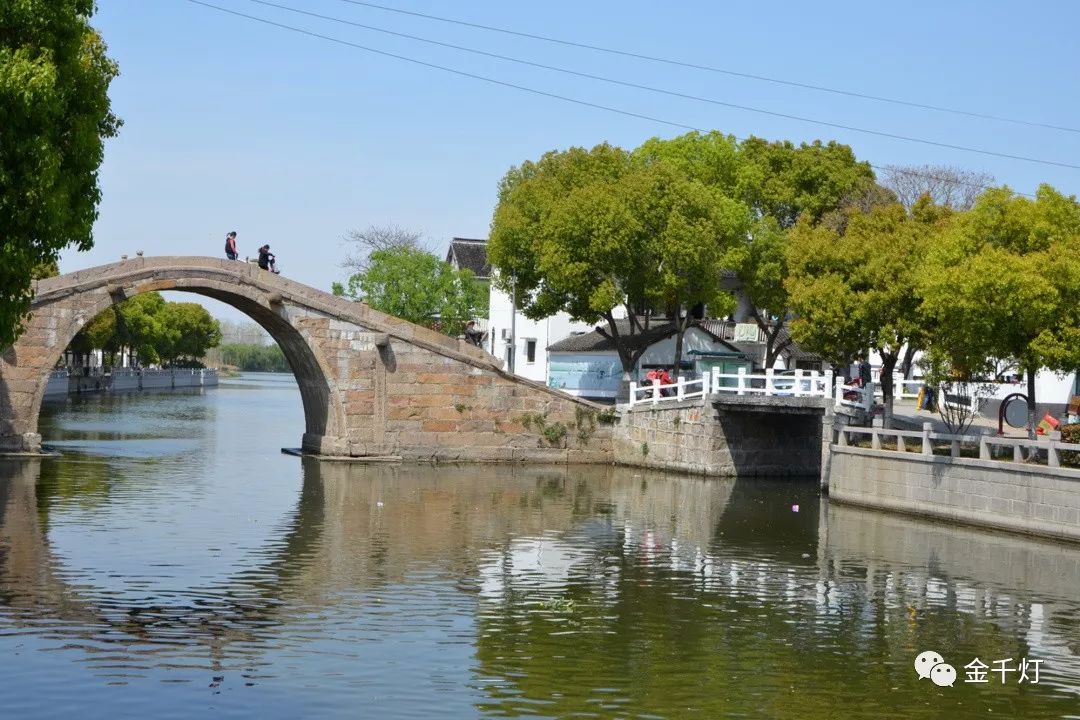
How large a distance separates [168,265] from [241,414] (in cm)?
3283

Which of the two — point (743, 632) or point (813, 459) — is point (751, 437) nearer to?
point (813, 459)

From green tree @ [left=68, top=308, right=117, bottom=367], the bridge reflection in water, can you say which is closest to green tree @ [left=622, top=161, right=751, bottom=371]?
the bridge reflection in water

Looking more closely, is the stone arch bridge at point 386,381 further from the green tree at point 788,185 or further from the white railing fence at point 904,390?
the green tree at point 788,185

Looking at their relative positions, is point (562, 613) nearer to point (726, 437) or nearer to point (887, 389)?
point (887, 389)

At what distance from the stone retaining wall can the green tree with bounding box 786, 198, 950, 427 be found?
2.94 metres

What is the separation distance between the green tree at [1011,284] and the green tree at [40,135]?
1852 cm

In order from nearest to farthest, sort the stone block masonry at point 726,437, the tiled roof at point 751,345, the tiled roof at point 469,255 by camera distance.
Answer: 1. the stone block masonry at point 726,437
2. the tiled roof at point 751,345
3. the tiled roof at point 469,255

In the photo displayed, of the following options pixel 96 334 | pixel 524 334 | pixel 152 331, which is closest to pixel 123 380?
pixel 152 331

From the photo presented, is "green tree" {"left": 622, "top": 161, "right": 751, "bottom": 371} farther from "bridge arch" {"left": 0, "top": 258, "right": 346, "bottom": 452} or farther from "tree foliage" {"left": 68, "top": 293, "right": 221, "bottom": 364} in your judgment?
"tree foliage" {"left": 68, "top": 293, "right": 221, "bottom": 364}

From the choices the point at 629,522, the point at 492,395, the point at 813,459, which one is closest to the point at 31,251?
the point at 629,522

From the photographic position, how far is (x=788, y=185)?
182 feet

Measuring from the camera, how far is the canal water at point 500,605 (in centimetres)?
1406

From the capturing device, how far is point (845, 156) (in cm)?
5628

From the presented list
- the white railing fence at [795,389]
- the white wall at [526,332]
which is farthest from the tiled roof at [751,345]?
the white railing fence at [795,389]
